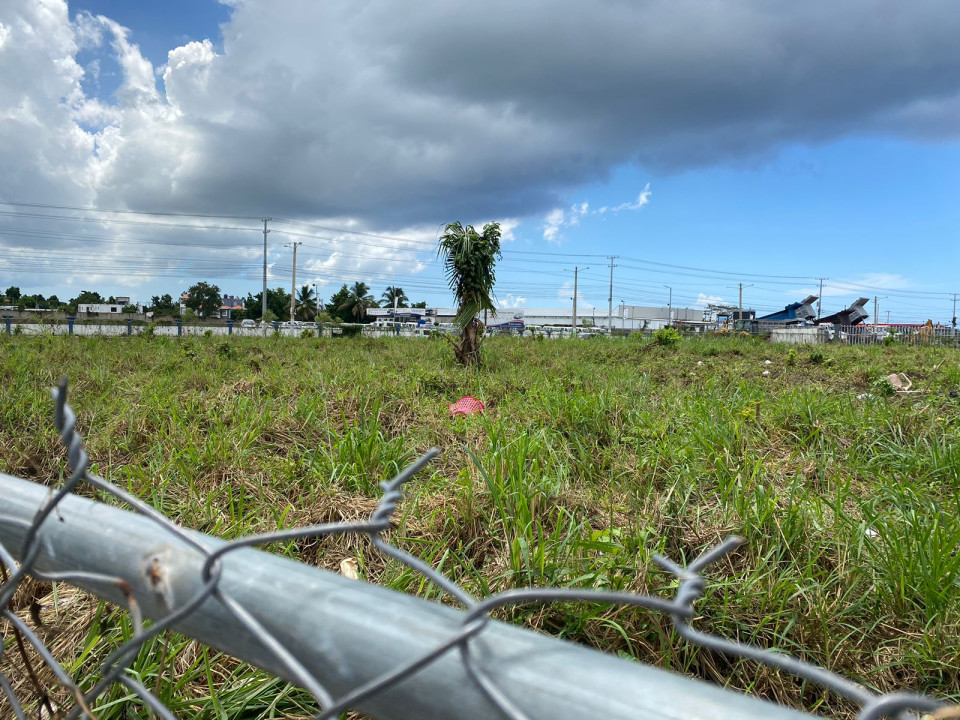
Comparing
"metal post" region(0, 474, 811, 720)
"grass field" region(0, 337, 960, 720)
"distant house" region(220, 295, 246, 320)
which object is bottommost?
"grass field" region(0, 337, 960, 720)

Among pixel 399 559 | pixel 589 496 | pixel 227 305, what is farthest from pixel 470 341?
pixel 227 305

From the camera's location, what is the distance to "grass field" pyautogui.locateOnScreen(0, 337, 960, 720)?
1.62 m

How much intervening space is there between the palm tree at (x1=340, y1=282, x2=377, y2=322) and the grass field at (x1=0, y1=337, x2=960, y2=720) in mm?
69819

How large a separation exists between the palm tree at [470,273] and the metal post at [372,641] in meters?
6.34

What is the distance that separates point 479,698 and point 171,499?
2.49 m

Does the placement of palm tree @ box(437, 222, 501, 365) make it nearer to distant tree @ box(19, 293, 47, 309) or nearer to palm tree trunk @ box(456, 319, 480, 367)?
palm tree trunk @ box(456, 319, 480, 367)

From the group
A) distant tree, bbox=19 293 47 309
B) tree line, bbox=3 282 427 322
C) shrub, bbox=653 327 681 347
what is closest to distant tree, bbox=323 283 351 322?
tree line, bbox=3 282 427 322

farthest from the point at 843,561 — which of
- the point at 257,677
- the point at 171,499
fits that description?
the point at 171,499

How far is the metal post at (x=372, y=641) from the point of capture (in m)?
0.40

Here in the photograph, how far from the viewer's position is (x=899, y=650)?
5.34 ft

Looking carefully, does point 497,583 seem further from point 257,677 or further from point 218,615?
point 218,615

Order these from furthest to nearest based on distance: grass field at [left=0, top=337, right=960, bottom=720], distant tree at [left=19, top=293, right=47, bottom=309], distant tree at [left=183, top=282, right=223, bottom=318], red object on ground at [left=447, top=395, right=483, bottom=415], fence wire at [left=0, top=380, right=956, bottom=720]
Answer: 1. distant tree at [left=183, top=282, right=223, bottom=318]
2. distant tree at [left=19, top=293, right=47, bottom=309]
3. red object on ground at [left=447, top=395, right=483, bottom=415]
4. grass field at [left=0, top=337, right=960, bottom=720]
5. fence wire at [left=0, top=380, right=956, bottom=720]

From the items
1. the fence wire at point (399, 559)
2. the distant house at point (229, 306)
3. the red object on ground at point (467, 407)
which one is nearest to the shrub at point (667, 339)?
the red object on ground at point (467, 407)

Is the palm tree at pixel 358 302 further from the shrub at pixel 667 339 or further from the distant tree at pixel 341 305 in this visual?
the shrub at pixel 667 339
